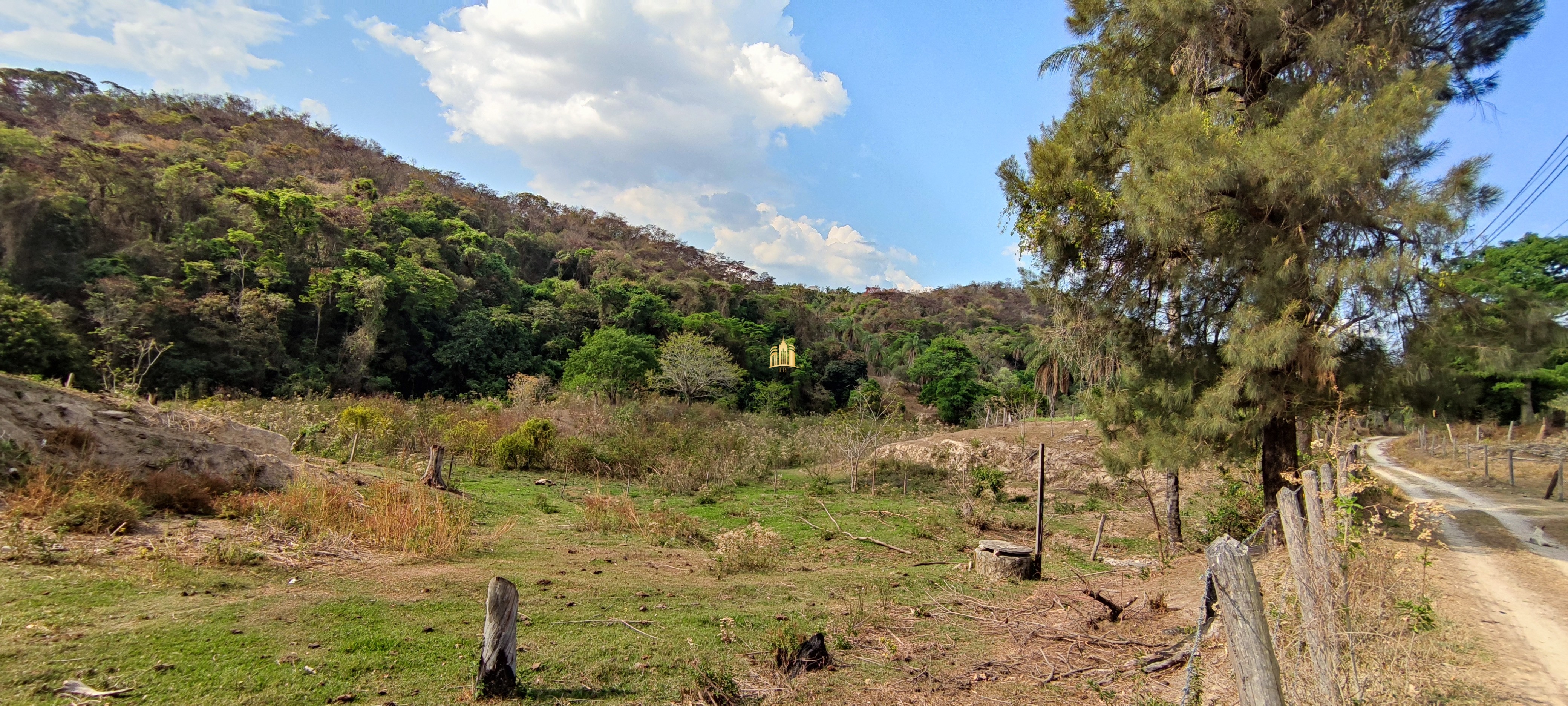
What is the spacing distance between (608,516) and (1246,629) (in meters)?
8.31

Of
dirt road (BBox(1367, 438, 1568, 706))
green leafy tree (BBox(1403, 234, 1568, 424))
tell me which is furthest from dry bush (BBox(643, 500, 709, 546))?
green leafy tree (BBox(1403, 234, 1568, 424))

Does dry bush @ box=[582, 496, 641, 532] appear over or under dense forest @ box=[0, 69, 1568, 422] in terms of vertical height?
under

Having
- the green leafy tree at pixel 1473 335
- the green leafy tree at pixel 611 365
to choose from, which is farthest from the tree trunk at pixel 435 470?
the green leafy tree at pixel 611 365

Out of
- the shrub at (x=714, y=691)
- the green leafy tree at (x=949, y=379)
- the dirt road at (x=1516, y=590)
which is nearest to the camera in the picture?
the shrub at (x=714, y=691)

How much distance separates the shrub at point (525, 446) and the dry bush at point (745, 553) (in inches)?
353

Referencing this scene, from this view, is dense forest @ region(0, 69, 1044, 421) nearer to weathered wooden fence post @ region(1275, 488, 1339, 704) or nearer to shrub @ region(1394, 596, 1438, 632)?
shrub @ region(1394, 596, 1438, 632)

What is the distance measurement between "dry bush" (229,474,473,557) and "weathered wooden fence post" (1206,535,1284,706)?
21.7ft

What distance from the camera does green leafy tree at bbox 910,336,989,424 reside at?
35.3 meters

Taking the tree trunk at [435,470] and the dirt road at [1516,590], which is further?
the tree trunk at [435,470]

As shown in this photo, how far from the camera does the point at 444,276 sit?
3119cm

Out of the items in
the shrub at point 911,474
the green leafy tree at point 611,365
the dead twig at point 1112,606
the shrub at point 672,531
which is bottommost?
the shrub at point 911,474

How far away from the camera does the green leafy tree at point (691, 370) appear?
28.7m

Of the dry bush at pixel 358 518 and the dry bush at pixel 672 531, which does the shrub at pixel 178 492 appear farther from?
the dry bush at pixel 672 531

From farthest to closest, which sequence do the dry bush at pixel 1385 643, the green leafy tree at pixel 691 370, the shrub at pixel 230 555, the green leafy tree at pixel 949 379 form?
the green leafy tree at pixel 949 379
the green leafy tree at pixel 691 370
the shrub at pixel 230 555
the dry bush at pixel 1385 643
